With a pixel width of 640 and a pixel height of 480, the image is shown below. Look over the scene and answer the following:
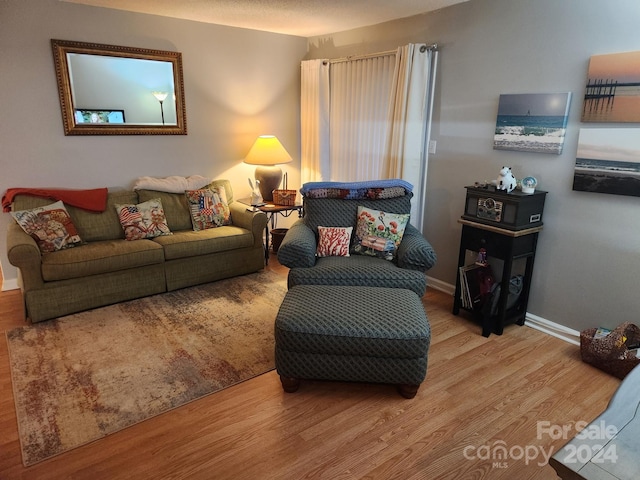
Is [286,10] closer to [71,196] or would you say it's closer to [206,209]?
[206,209]

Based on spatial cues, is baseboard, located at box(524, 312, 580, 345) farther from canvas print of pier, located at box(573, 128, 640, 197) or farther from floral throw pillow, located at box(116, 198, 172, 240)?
floral throw pillow, located at box(116, 198, 172, 240)

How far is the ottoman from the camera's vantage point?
2.15 metres

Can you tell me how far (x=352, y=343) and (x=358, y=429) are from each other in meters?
0.41

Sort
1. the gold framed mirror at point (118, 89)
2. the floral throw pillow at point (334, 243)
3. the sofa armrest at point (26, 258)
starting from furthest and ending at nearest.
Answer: the gold framed mirror at point (118, 89) < the floral throw pillow at point (334, 243) < the sofa armrest at point (26, 258)

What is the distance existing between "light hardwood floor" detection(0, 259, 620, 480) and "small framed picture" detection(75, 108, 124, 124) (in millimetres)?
2008

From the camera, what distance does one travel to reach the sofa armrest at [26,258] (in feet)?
9.46

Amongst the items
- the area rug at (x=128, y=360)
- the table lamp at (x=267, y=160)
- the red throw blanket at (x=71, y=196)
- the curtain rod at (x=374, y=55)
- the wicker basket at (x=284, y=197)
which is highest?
the curtain rod at (x=374, y=55)

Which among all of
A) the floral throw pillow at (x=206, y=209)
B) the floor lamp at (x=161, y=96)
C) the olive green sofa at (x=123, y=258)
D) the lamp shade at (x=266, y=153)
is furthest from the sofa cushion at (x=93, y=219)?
the lamp shade at (x=266, y=153)

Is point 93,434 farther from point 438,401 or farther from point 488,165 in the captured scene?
point 488,165

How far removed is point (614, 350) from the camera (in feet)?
8.06

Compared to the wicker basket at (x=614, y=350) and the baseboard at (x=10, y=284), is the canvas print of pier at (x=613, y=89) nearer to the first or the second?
the wicker basket at (x=614, y=350)

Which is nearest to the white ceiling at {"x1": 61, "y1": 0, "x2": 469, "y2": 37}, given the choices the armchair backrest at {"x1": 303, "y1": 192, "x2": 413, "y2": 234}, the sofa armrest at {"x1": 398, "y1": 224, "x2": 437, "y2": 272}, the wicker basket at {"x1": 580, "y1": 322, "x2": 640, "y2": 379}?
the armchair backrest at {"x1": 303, "y1": 192, "x2": 413, "y2": 234}

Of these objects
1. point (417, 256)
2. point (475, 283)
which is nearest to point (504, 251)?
point (475, 283)

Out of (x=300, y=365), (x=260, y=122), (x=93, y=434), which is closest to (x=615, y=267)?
(x=300, y=365)
